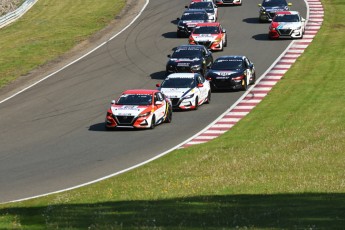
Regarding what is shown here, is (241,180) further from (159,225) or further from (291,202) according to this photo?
(159,225)

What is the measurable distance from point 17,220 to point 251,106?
2457 centimetres

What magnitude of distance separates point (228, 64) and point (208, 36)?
1002cm

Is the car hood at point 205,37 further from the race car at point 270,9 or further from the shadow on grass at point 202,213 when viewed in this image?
the shadow on grass at point 202,213

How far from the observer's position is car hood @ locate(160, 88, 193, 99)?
4144cm

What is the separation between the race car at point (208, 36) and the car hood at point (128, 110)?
1846 centimetres

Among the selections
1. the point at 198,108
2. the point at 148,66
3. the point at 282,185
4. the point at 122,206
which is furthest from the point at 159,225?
the point at 148,66

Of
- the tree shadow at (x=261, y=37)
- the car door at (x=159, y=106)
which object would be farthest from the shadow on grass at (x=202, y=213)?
the tree shadow at (x=261, y=37)

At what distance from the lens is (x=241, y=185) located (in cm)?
2375

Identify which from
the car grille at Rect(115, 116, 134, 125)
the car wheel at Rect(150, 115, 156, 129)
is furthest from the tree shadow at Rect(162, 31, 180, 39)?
the car grille at Rect(115, 116, 134, 125)

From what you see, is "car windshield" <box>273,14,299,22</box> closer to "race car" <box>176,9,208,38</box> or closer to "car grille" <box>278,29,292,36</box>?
"car grille" <box>278,29,292,36</box>

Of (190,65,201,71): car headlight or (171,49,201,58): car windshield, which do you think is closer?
(190,65,201,71): car headlight

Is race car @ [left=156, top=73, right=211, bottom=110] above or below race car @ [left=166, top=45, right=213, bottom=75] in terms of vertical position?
above

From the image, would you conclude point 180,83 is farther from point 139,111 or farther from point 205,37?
point 205,37

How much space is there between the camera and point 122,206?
20266mm
